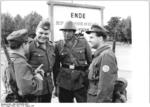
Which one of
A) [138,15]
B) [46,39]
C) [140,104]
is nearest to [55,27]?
[46,39]

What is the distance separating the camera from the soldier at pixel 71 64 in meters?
3.12

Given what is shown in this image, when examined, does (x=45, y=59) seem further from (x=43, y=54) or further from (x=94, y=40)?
(x=94, y=40)

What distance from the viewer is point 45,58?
2.98 meters

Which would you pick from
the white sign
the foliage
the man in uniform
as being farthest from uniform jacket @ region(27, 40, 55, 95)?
the foliage

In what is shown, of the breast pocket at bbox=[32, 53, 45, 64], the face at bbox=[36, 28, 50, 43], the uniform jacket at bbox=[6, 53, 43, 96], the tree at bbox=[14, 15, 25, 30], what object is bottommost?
the uniform jacket at bbox=[6, 53, 43, 96]

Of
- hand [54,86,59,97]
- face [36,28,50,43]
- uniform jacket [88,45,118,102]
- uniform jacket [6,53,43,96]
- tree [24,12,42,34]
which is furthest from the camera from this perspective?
tree [24,12,42,34]

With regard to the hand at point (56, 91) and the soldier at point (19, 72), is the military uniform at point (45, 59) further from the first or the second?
the soldier at point (19, 72)

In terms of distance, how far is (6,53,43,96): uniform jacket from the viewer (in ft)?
7.62

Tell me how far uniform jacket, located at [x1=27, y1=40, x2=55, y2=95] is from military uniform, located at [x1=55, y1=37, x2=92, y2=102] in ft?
0.45

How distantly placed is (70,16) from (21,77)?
56.0 inches

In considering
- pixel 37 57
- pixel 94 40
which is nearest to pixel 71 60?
pixel 37 57

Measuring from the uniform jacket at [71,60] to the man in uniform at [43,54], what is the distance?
14cm

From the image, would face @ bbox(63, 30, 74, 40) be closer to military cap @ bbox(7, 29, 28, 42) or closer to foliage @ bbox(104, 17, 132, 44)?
foliage @ bbox(104, 17, 132, 44)

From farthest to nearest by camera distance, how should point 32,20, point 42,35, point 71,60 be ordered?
1. point 32,20
2. point 71,60
3. point 42,35
